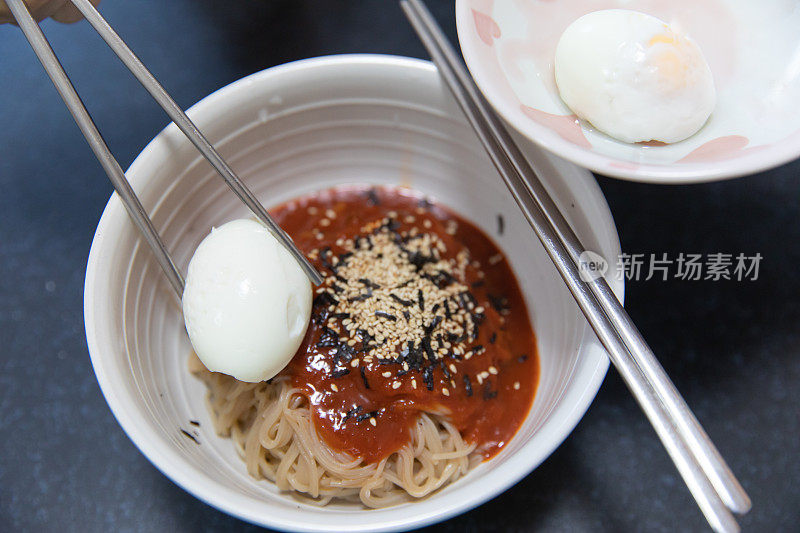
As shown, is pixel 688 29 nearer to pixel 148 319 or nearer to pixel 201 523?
pixel 148 319

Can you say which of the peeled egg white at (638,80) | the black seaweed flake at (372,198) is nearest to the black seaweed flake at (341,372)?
the black seaweed flake at (372,198)

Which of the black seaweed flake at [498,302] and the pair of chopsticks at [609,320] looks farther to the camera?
the black seaweed flake at [498,302]

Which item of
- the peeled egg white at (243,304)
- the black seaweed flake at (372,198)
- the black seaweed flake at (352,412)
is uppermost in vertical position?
the peeled egg white at (243,304)

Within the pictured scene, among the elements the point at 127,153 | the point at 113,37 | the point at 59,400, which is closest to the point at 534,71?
the point at 113,37

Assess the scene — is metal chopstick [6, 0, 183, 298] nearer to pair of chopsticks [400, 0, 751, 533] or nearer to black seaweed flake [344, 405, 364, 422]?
black seaweed flake [344, 405, 364, 422]

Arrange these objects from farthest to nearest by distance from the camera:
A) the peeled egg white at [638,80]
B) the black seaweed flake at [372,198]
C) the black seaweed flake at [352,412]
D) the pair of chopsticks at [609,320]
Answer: the black seaweed flake at [372,198], the black seaweed flake at [352,412], the peeled egg white at [638,80], the pair of chopsticks at [609,320]

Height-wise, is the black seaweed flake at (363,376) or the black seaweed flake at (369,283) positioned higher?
the black seaweed flake at (369,283)

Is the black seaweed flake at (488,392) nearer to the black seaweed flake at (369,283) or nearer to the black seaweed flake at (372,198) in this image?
the black seaweed flake at (369,283)

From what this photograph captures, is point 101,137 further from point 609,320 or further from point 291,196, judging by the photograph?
point 609,320
